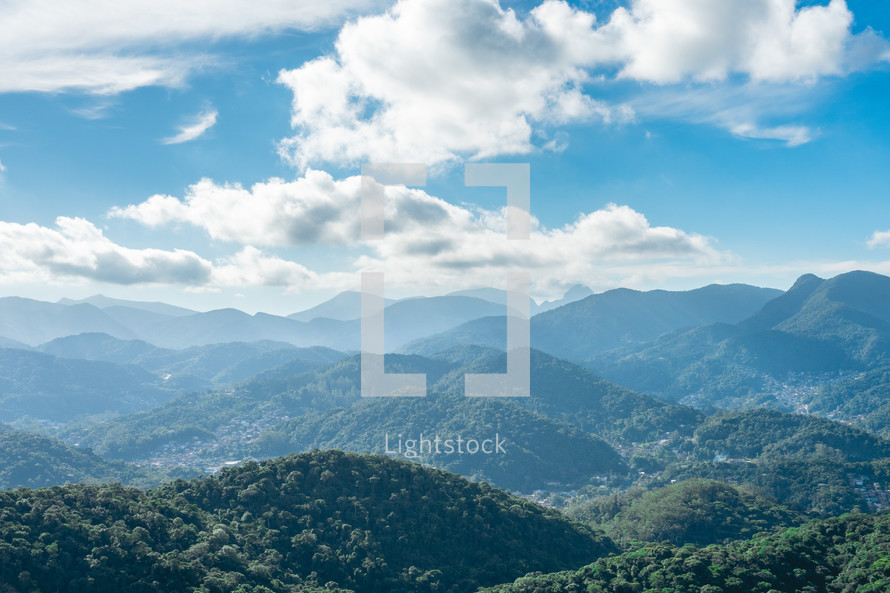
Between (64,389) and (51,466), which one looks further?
(64,389)

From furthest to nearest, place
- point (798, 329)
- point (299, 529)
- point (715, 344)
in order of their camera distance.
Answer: point (715, 344)
point (798, 329)
point (299, 529)

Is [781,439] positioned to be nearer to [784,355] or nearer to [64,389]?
[784,355]

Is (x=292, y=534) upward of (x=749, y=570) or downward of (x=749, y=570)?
downward

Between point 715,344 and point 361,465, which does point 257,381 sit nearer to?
point 361,465

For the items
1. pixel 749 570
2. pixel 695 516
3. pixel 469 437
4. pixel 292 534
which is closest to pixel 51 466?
pixel 469 437

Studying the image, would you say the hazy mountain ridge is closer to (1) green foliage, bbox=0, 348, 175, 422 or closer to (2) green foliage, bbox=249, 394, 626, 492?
(2) green foliage, bbox=249, 394, 626, 492

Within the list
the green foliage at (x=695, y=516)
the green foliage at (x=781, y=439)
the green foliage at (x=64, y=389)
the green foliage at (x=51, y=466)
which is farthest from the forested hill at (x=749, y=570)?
the green foliage at (x=64, y=389)

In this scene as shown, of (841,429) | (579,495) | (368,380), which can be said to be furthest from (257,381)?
(841,429)

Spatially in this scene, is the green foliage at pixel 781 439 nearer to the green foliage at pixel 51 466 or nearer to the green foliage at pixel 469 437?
the green foliage at pixel 469 437

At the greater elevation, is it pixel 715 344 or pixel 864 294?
pixel 864 294
